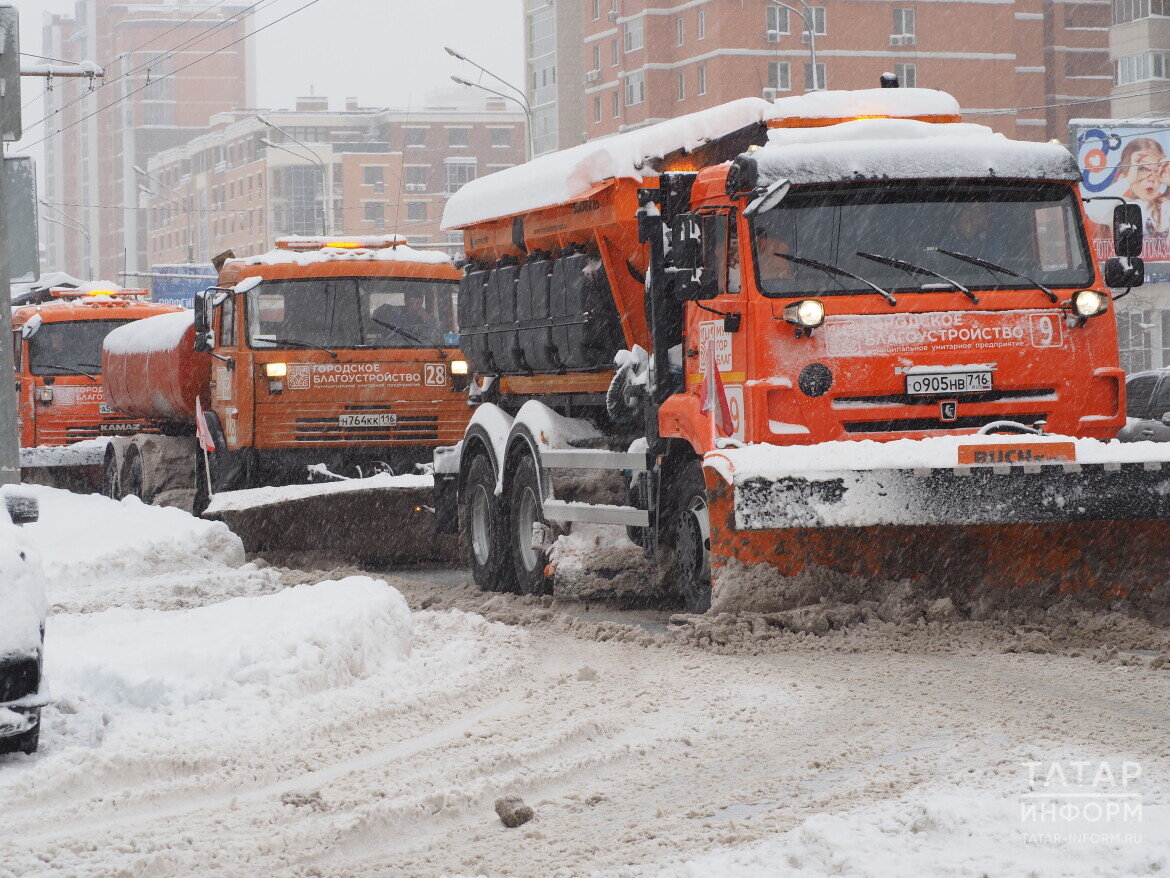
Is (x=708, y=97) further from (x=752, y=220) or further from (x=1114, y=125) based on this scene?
(x=752, y=220)

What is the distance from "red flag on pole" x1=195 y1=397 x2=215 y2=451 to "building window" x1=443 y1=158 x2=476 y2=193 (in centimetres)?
11074

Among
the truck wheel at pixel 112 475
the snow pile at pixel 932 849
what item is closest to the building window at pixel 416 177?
the truck wheel at pixel 112 475

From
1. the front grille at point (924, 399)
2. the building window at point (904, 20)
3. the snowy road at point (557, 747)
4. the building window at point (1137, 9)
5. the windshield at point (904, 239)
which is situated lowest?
the snowy road at point (557, 747)

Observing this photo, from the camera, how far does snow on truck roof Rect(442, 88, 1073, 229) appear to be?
30.0ft

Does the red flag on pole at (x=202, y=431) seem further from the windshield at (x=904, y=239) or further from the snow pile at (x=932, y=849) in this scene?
the snow pile at (x=932, y=849)

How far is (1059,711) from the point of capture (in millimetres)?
6574

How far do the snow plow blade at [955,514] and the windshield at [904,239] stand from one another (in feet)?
3.37

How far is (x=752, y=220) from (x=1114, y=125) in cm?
2919

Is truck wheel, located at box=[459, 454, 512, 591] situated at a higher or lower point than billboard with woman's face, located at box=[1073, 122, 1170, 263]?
lower

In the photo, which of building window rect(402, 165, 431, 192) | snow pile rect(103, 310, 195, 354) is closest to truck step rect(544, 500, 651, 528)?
snow pile rect(103, 310, 195, 354)

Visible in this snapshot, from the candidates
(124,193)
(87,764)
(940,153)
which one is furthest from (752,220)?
(124,193)

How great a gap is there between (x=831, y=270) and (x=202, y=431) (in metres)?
8.98

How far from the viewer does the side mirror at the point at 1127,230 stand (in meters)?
9.27

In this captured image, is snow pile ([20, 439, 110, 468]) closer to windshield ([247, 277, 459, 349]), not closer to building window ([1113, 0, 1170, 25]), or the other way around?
windshield ([247, 277, 459, 349])
